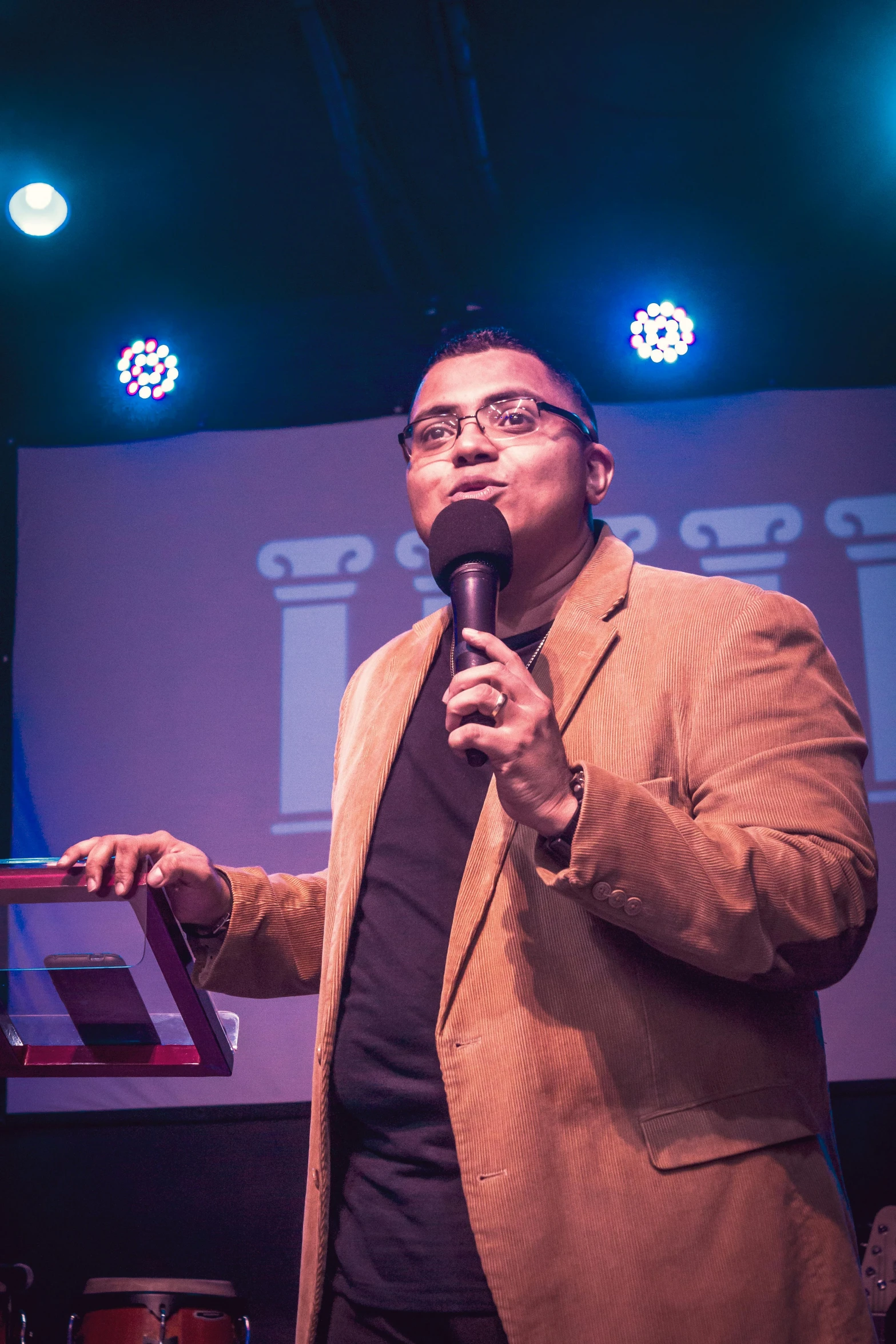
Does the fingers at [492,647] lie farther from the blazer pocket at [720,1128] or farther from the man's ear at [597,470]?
the man's ear at [597,470]

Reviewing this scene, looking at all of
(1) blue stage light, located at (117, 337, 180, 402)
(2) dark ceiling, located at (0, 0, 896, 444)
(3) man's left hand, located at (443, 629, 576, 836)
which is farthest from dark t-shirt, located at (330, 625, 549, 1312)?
(1) blue stage light, located at (117, 337, 180, 402)

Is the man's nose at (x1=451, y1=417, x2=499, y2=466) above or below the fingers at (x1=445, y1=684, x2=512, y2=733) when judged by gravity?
above

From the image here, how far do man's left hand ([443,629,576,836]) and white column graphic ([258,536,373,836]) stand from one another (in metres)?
2.93

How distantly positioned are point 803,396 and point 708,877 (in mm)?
3582

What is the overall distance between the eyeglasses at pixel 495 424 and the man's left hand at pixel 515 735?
2.51 ft

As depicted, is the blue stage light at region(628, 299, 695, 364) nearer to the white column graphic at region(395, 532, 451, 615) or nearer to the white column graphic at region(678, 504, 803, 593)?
the white column graphic at region(678, 504, 803, 593)

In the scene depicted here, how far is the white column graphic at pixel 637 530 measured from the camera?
417 centimetres

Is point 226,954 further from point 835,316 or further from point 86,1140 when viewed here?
point 835,316

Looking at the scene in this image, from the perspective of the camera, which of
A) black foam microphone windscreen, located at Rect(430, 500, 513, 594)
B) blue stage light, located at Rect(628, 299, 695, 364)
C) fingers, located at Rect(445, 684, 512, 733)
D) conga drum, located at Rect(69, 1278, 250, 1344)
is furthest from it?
blue stage light, located at Rect(628, 299, 695, 364)

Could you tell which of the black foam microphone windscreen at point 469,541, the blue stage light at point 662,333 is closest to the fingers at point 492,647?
the black foam microphone windscreen at point 469,541

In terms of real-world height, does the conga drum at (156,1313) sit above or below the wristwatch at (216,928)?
below

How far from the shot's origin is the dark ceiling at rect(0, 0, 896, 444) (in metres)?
3.62

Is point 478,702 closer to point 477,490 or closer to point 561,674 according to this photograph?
point 561,674

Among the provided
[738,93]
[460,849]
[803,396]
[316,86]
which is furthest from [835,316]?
[460,849]
